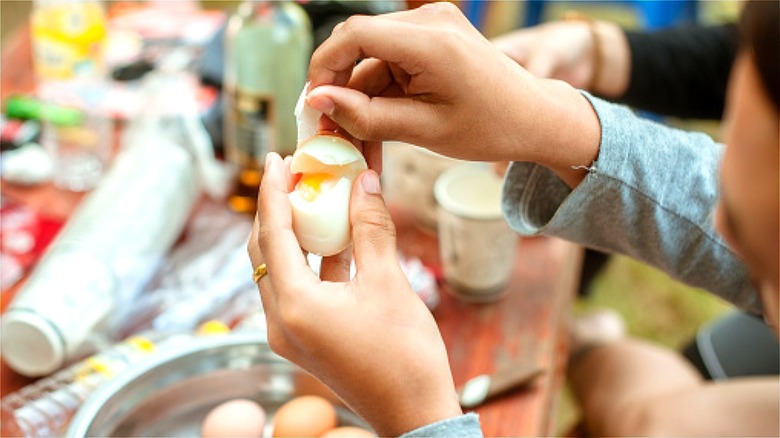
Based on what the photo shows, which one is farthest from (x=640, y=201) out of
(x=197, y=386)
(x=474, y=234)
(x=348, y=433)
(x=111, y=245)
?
(x=111, y=245)

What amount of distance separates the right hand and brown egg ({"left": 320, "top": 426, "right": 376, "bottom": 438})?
54 cm

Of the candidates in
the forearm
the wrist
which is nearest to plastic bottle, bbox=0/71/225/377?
the forearm

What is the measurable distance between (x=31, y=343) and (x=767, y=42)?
0.70 m

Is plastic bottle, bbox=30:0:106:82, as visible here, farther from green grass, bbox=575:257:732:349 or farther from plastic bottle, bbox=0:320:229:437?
green grass, bbox=575:257:732:349

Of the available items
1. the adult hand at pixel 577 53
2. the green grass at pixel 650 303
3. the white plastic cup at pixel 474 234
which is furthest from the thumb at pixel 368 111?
the green grass at pixel 650 303

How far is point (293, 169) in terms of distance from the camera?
0.70 metres

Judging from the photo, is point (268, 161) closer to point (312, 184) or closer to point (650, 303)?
point (312, 184)

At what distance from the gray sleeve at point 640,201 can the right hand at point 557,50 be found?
0.32 m

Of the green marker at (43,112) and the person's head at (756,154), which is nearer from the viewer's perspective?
the person's head at (756,154)

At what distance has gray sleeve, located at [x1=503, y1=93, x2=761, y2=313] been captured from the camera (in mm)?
786

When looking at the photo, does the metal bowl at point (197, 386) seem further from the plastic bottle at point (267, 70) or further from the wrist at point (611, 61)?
the wrist at point (611, 61)

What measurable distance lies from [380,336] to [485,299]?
47cm

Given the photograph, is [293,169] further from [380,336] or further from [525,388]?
[525,388]

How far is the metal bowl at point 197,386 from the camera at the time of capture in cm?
80
